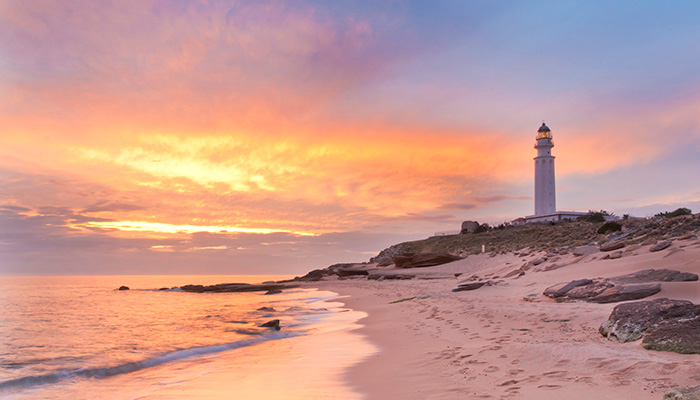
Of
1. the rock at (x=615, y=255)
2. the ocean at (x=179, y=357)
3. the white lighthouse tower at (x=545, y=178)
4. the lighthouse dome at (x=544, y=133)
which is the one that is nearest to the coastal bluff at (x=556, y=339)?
the rock at (x=615, y=255)

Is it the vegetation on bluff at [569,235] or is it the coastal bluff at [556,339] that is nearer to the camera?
the coastal bluff at [556,339]

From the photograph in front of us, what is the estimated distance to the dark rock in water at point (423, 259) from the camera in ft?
129

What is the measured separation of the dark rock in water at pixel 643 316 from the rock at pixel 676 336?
0.15 meters

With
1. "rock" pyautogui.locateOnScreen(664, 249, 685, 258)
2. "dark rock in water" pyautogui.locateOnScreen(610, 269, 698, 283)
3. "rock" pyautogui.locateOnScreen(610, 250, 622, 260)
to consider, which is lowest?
"dark rock in water" pyautogui.locateOnScreen(610, 269, 698, 283)

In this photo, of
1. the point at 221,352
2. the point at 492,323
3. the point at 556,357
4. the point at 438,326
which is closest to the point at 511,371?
the point at 556,357

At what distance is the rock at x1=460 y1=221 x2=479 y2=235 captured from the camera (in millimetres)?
68262

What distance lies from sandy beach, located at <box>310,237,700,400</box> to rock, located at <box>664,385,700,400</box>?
1.29 ft

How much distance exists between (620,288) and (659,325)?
439cm

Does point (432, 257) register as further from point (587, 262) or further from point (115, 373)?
point (115, 373)

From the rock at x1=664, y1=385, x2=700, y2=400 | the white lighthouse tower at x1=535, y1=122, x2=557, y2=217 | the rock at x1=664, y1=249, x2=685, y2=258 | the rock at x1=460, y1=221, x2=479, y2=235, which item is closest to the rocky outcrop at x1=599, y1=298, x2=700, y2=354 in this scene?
the rock at x1=664, y1=385, x2=700, y2=400

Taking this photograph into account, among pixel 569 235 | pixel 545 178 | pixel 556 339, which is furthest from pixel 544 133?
pixel 556 339

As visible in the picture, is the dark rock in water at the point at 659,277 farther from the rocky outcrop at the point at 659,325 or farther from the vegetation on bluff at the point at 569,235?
the vegetation on bluff at the point at 569,235

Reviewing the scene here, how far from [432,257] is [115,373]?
32.5 meters

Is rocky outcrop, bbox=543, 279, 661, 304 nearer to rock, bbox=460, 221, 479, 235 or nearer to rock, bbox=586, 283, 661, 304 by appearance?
rock, bbox=586, 283, 661, 304
